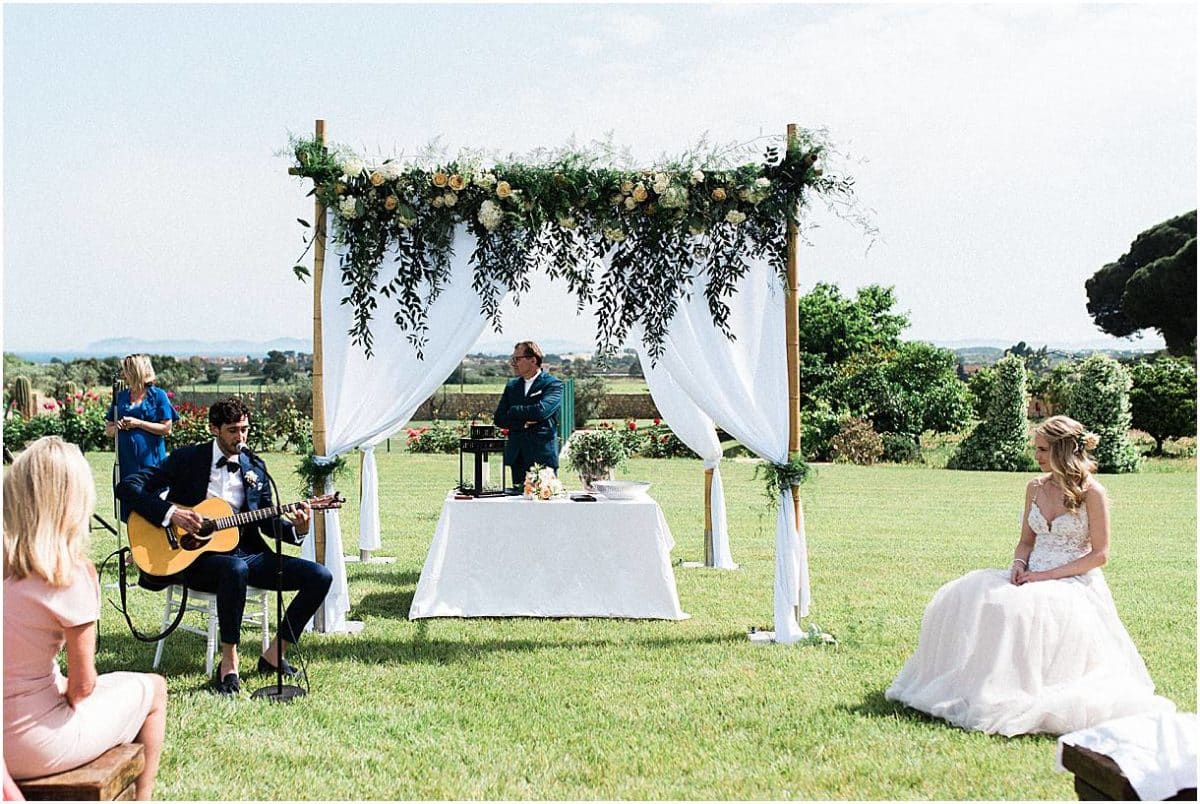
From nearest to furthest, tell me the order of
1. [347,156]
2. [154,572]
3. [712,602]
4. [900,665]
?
[154,572], [900,665], [347,156], [712,602]

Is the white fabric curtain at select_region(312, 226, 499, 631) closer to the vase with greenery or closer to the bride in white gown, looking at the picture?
the vase with greenery

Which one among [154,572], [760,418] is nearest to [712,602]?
[760,418]

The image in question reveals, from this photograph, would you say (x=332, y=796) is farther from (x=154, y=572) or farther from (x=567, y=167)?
(x=567, y=167)

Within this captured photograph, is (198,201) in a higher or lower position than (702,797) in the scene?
higher

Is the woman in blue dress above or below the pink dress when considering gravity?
above

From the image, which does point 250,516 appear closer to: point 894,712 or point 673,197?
point 673,197

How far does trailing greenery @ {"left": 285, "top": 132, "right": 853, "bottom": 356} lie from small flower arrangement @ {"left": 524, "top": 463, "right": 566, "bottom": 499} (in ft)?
2.93

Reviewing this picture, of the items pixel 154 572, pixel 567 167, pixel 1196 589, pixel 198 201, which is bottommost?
pixel 1196 589

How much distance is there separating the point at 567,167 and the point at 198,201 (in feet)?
63.5

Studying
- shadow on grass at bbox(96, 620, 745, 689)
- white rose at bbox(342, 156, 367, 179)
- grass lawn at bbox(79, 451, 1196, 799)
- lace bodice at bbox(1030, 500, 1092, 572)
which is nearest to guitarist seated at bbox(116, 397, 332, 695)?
grass lawn at bbox(79, 451, 1196, 799)

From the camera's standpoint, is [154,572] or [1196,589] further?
[1196,589]

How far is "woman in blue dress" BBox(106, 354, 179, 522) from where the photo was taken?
676 centimetres

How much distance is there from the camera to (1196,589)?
736 cm

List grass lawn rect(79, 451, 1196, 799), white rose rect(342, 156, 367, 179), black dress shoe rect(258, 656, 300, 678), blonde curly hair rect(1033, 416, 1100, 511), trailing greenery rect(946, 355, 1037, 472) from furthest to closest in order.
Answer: trailing greenery rect(946, 355, 1037, 472), white rose rect(342, 156, 367, 179), black dress shoe rect(258, 656, 300, 678), blonde curly hair rect(1033, 416, 1100, 511), grass lawn rect(79, 451, 1196, 799)
